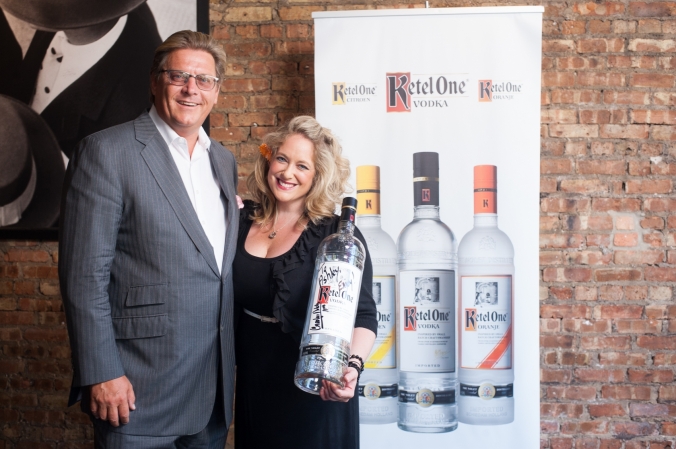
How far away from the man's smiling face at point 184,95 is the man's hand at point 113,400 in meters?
0.65

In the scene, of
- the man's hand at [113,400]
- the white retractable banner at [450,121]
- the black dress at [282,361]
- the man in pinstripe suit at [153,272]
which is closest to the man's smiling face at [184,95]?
the man in pinstripe suit at [153,272]

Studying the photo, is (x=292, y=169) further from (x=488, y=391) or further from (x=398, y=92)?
(x=488, y=391)

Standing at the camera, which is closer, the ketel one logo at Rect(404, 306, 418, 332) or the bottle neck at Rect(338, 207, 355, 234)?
the bottle neck at Rect(338, 207, 355, 234)

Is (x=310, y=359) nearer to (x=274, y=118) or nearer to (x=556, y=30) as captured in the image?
(x=274, y=118)

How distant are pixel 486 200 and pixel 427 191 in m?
0.23

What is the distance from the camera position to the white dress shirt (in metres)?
1.41

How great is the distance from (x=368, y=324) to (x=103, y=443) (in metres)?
0.73

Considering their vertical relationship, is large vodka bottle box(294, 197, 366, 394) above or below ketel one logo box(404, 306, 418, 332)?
above

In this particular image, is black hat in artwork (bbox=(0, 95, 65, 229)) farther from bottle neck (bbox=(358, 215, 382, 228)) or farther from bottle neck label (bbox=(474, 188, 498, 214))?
bottle neck label (bbox=(474, 188, 498, 214))

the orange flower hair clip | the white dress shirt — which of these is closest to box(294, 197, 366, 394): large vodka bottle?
the white dress shirt

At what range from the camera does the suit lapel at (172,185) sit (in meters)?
1.33

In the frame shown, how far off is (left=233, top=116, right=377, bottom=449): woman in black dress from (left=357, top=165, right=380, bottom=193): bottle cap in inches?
20.3

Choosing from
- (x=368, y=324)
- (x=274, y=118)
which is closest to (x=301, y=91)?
(x=274, y=118)

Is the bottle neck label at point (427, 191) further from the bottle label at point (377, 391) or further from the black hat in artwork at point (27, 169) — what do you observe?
the black hat in artwork at point (27, 169)
